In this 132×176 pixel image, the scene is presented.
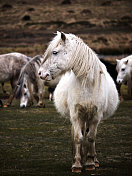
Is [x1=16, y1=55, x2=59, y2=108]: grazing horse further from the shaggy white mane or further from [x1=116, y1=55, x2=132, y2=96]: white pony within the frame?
the shaggy white mane

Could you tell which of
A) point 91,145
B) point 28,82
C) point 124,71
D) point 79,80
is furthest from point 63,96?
point 124,71

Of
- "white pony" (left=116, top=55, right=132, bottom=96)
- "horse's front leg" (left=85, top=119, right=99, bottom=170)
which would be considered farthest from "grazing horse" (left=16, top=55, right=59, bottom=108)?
"horse's front leg" (left=85, top=119, right=99, bottom=170)

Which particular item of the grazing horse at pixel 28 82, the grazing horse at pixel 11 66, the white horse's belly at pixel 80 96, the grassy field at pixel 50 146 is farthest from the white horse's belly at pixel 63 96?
the grazing horse at pixel 11 66

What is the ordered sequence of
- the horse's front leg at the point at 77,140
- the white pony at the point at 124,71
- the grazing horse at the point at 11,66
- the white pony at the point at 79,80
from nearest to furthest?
the white pony at the point at 79,80
the horse's front leg at the point at 77,140
the grazing horse at the point at 11,66
the white pony at the point at 124,71

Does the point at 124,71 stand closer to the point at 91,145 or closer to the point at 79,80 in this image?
the point at 91,145

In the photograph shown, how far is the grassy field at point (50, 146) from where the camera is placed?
609 centimetres

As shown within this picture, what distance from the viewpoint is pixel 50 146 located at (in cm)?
812

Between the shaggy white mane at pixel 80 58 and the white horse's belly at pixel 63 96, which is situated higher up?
the shaggy white mane at pixel 80 58

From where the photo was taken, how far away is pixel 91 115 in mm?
5891

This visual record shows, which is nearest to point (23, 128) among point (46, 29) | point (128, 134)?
point (128, 134)

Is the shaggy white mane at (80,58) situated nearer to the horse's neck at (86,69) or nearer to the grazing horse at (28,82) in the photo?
the horse's neck at (86,69)

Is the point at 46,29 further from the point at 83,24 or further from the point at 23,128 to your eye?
the point at 23,128

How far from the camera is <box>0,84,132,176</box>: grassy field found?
20.0ft

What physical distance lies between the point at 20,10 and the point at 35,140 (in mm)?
64564
